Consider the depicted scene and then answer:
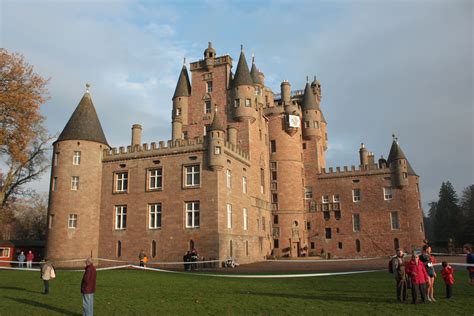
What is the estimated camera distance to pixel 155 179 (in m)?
36.3

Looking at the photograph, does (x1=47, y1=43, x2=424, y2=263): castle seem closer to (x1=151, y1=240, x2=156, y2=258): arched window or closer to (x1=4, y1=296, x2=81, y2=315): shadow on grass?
(x1=151, y1=240, x2=156, y2=258): arched window

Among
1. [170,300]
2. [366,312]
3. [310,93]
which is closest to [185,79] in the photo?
[310,93]

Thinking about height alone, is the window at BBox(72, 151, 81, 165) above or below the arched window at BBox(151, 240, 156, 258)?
above

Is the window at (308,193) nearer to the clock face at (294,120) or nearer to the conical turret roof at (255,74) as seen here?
the clock face at (294,120)

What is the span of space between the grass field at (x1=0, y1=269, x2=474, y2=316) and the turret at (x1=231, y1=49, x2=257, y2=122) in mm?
25768

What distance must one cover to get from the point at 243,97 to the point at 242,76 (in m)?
2.48

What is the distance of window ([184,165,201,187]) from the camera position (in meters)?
34.7

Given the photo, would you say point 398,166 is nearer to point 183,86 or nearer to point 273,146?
point 273,146

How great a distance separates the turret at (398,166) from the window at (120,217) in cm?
2999

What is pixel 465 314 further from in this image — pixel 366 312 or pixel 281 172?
pixel 281 172

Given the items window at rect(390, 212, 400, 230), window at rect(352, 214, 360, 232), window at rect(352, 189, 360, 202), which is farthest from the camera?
window at rect(352, 189, 360, 202)

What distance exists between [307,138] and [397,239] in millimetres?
16117

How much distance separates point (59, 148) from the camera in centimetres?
3794

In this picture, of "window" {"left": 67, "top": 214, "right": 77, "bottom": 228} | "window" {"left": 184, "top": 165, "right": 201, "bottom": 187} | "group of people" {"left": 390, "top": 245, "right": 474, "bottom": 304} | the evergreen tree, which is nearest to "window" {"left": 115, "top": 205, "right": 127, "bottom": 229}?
"window" {"left": 67, "top": 214, "right": 77, "bottom": 228}
